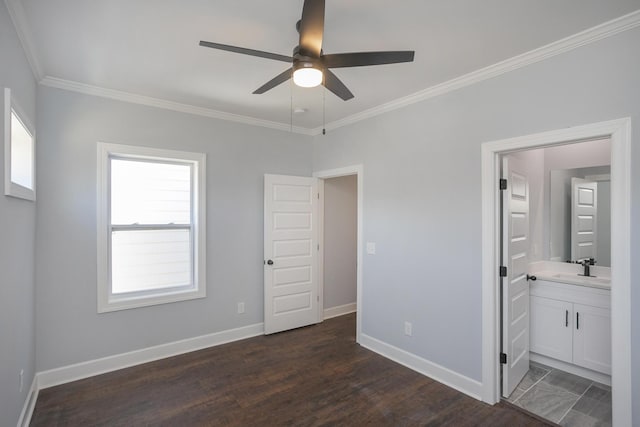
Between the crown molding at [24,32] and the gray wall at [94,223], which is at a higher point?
the crown molding at [24,32]

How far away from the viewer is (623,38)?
2023mm

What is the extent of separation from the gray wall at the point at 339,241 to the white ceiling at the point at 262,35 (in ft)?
6.78

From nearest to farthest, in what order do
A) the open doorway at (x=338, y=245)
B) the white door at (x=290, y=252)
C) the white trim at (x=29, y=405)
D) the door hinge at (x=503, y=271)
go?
1. the white trim at (x=29, y=405)
2. the door hinge at (x=503, y=271)
3. the white door at (x=290, y=252)
4. the open doorway at (x=338, y=245)

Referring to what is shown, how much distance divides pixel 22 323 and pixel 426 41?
3569mm

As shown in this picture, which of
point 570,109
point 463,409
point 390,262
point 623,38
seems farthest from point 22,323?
point 623,38

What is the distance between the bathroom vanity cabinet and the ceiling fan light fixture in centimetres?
313

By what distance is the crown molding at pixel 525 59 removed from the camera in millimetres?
2014

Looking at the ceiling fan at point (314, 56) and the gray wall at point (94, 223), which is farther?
the gray wall at point (94, 223)

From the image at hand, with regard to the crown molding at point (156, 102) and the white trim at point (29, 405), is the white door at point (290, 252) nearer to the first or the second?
the crown molding at point (156, 102)

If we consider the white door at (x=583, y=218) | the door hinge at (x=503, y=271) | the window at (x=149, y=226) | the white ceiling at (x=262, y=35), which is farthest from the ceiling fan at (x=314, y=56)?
the white door at (x=583, y=218)

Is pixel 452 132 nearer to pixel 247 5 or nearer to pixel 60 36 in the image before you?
pixel 247 5

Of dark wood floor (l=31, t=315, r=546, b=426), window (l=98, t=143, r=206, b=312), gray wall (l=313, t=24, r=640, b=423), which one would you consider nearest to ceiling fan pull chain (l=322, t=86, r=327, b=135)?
gray wall (l=313, t=24, r=640, b=423)

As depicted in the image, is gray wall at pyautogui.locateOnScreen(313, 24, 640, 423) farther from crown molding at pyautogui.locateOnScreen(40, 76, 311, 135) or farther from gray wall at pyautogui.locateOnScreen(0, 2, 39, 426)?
gray wall at pyautogui.locateOnScreen(0, 2, 39, 426)

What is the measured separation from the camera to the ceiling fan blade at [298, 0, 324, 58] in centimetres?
148
